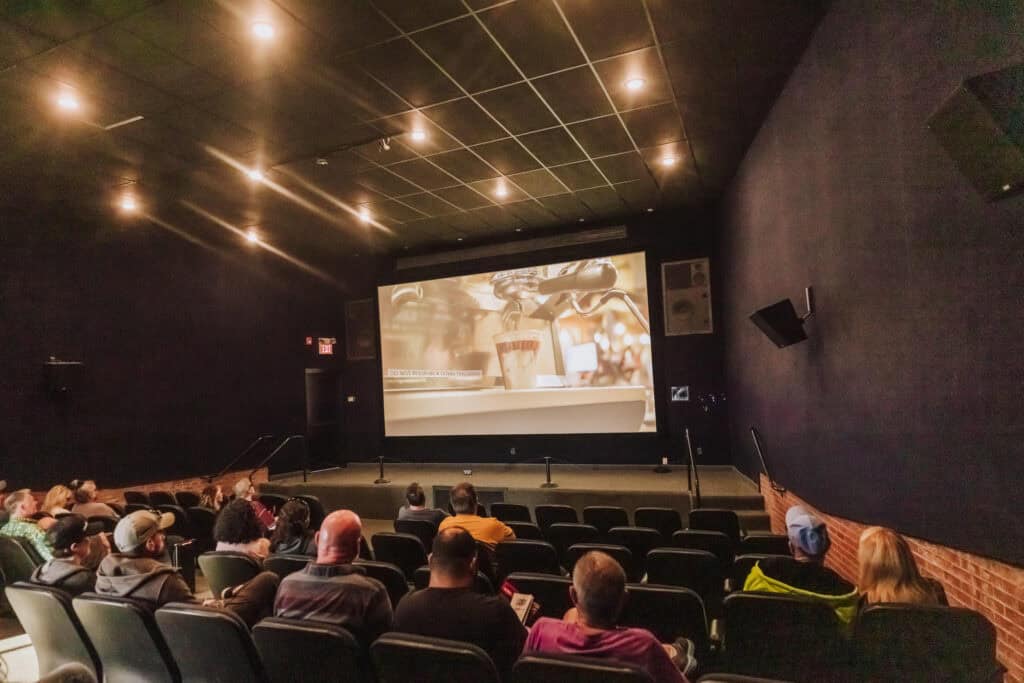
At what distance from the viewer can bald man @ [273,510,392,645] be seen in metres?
2.31

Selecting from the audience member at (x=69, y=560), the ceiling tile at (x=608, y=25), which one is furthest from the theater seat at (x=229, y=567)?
the ceiling tile at (x=608, y=25)

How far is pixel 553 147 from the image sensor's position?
628cm

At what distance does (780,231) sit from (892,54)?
228 cm

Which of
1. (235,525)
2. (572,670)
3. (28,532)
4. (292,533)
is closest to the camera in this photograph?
(572,670)

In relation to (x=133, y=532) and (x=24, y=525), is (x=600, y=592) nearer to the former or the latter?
(x=133, y=532)

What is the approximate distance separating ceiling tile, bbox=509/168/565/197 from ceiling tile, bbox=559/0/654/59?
2619 mm

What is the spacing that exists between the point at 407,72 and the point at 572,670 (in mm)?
4536

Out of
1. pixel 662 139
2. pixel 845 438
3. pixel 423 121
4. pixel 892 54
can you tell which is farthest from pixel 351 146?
pixel 845 438

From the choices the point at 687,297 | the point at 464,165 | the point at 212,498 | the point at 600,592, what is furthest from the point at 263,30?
the point at 687,297

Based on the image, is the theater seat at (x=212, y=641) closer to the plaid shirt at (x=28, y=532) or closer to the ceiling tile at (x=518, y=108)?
the plaid shirt at (x=28, y=532)

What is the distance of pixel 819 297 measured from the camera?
4.36 m

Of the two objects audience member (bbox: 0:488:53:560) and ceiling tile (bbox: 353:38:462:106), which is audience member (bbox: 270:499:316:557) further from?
ceiling tile (bbox: 353:38:462:106)

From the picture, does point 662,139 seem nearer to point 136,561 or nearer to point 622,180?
point 622,180

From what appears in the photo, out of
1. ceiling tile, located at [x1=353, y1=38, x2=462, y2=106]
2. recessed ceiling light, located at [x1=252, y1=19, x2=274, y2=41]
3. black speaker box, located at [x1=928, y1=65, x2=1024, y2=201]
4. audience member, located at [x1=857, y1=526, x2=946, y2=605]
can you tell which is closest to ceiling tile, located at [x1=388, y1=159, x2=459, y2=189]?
ceiling tile, located at [x1=353, y1=38, x2=462, y2=106]
